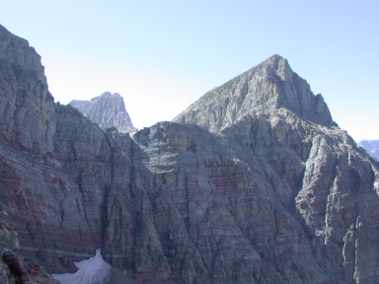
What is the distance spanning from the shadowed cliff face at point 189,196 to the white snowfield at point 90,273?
57.1 inches

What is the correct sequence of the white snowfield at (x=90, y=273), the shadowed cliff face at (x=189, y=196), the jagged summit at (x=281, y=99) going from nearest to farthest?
the white snowfield at (x=90, y=273) → the shadowed cliff face at (x=189, y=196) → the jagged summit at (x=281, y=99)

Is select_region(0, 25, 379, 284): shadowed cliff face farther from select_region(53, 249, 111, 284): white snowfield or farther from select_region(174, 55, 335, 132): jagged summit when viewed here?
select_region(174, 55, 335, 132): jagged summit

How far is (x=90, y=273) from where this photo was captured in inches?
4761

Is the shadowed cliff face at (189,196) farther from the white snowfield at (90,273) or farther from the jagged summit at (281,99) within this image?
the jagged summit at (281,99)

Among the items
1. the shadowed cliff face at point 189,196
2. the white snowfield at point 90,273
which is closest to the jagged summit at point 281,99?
the shadowed cliff face at point 189,196

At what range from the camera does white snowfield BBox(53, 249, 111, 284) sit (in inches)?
4611

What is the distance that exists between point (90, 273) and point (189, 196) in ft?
105

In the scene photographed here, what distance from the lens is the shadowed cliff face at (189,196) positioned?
124 metres

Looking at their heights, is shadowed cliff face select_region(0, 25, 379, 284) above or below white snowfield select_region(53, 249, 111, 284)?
above

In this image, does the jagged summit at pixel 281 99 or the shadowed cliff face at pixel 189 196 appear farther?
→ the jagged summit at pixel 281 99

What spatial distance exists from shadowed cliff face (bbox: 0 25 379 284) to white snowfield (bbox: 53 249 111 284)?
1.45 m

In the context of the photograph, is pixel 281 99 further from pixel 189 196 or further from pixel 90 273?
pixel 90 273

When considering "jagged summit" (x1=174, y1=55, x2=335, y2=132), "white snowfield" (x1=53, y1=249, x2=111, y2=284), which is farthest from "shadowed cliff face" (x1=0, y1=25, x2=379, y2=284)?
"jagged summit" (x1=174, y1=55, x2=335, y2=132)

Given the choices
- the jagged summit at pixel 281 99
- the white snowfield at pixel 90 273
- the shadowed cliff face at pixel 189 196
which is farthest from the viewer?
the jagged summit at pixel 281 99
